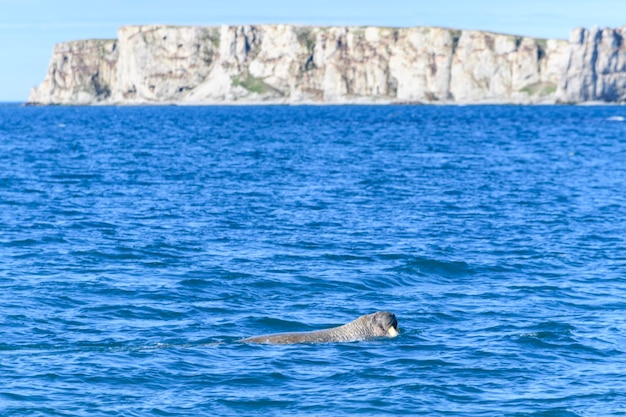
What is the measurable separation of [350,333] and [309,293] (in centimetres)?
499

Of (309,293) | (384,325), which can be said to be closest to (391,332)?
(384,325)

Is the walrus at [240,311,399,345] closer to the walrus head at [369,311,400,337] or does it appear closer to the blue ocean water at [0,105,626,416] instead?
the walrus head at [369,311,400,337]

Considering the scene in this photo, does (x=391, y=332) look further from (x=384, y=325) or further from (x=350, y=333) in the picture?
(x=350, y=333)

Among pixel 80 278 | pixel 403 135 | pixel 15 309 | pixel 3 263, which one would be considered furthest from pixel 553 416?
pixel 403 135

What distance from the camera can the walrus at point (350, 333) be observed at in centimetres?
2133

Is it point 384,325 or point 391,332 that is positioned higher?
point 384,325

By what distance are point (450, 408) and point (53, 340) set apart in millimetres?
9113

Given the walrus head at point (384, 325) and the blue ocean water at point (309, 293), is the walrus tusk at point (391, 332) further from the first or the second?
the blue ocean water at point (309, 293)

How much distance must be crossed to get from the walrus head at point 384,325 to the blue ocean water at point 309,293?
33cm

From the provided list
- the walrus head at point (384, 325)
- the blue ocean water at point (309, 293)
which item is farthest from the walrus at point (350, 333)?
the blue ocean water at point (309, 293)

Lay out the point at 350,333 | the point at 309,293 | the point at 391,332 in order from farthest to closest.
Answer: the point at 309,293 → the point at 391,332 → the point at 350,333

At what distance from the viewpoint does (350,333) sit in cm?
2169

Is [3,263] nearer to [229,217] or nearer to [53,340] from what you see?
[53,340]

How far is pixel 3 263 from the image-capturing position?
2995cm
